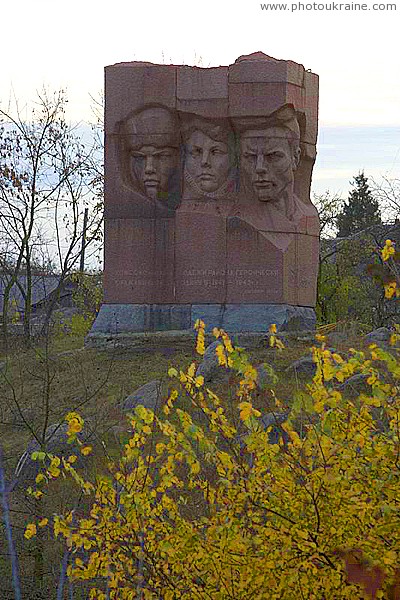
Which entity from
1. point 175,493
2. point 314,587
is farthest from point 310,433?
point 175,493

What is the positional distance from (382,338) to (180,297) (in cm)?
253

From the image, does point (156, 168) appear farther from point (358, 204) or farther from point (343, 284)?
point (358, 204)

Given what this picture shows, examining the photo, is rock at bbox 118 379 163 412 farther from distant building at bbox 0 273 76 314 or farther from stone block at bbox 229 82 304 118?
distant building at bbox 0 273 76 314

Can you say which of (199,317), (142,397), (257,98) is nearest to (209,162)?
(257,98)

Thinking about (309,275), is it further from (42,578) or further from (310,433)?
(310,433)

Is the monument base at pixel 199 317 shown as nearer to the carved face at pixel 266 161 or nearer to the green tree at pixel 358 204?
the carved face at pixel 266 161

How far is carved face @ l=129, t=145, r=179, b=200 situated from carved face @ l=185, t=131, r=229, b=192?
367mm

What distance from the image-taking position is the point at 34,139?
773 inches

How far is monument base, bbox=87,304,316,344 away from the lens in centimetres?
1359

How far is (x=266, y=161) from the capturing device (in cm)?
1377

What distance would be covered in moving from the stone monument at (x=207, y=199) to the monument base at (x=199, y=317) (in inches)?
0.6

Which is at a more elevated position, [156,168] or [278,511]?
[156,168]

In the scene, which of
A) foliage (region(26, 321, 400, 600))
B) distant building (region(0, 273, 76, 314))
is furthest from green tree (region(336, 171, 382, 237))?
foliage (region(26, 321, 400, 600))

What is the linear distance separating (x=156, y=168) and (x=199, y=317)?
1985 millimetres
